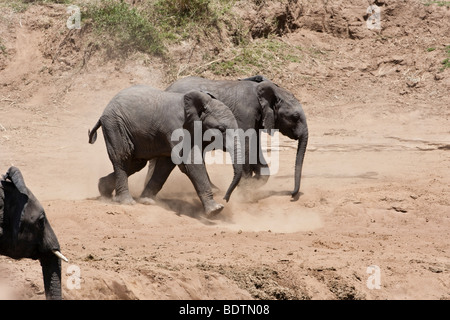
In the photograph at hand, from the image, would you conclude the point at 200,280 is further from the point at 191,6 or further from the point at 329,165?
the point at 191,6

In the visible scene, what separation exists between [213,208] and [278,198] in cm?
154

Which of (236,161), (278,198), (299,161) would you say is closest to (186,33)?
(299,161)

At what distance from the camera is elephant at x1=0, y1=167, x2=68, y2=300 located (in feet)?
23.3

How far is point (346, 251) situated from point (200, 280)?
2372 millimetres

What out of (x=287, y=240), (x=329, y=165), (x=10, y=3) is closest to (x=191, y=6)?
(x=10, y=3)

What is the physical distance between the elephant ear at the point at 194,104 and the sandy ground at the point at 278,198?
4.50ft

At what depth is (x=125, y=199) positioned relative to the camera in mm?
12609

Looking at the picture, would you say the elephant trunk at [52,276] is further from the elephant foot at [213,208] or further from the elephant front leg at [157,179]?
the elephant front leg at [157,179]

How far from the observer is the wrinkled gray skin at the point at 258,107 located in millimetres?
13734

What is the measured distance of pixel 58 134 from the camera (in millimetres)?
16547

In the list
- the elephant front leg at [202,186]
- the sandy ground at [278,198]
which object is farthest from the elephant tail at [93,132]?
the elephant front leg at [202,186]

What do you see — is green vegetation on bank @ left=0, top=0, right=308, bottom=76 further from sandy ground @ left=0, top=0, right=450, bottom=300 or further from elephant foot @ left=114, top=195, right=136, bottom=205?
elephant foot @ left=114, top=195, right=136, bottom=205

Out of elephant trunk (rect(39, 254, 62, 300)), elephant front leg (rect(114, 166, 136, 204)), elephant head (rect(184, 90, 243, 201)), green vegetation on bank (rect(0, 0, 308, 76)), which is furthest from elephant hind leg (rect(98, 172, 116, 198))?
green vegetation on bank (rect(0, 0, 308, 76))

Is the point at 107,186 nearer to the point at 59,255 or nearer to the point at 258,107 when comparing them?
the point at 258,107
